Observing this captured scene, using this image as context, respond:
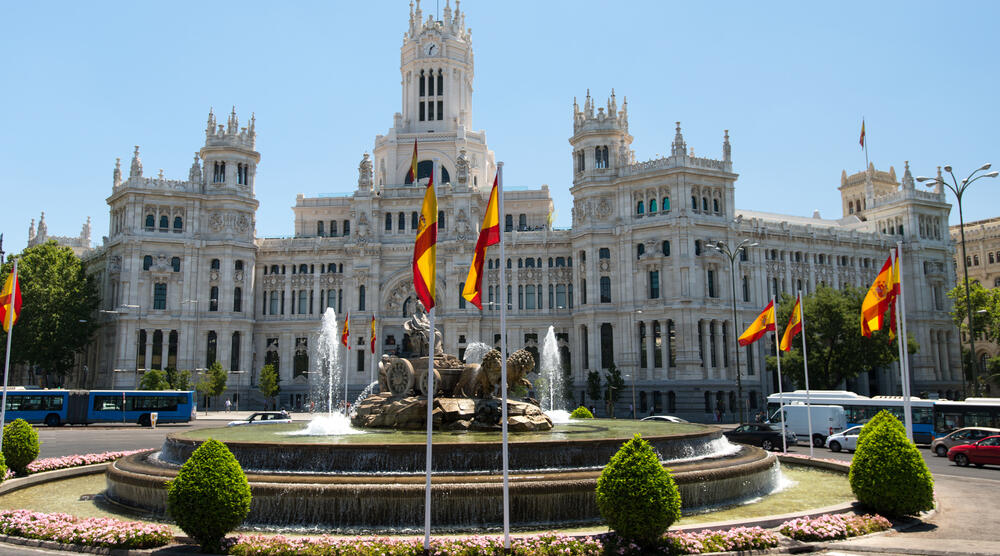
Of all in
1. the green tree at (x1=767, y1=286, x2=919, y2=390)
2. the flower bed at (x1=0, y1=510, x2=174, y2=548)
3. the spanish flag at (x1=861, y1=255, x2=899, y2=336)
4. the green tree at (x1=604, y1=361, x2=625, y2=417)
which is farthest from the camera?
the green tree at (x1=604, y1=361, x2=625, y2=417)

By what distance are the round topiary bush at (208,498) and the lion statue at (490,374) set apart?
11001 mm

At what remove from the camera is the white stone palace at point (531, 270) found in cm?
6756

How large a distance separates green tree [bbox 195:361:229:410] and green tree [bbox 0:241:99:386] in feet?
43.7

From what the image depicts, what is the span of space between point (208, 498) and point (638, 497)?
795cm

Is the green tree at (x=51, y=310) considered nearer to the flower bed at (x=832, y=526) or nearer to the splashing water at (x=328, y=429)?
the splashing water at (x=328, y=429)

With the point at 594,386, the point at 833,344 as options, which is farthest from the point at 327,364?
the point at 833,344

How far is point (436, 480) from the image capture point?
1673 centimetres

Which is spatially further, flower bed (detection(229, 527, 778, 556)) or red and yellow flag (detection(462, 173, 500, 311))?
red and yellow flag (detection(462, 173, 500, 311))

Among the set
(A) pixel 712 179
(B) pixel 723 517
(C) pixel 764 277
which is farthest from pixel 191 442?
(C) pixel 764 277

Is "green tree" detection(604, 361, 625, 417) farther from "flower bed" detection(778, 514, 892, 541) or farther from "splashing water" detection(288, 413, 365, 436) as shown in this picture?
"flower bed" detection(778, 514, 892, 541)

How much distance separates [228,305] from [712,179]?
49333 millimetres

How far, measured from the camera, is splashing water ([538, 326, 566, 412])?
222ft

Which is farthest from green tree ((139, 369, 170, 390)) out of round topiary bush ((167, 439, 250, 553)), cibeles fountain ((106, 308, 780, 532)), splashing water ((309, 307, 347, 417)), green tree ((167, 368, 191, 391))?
round topiary bush ((167, 439, 250, 553))

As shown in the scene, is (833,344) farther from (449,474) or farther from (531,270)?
(449,474)
